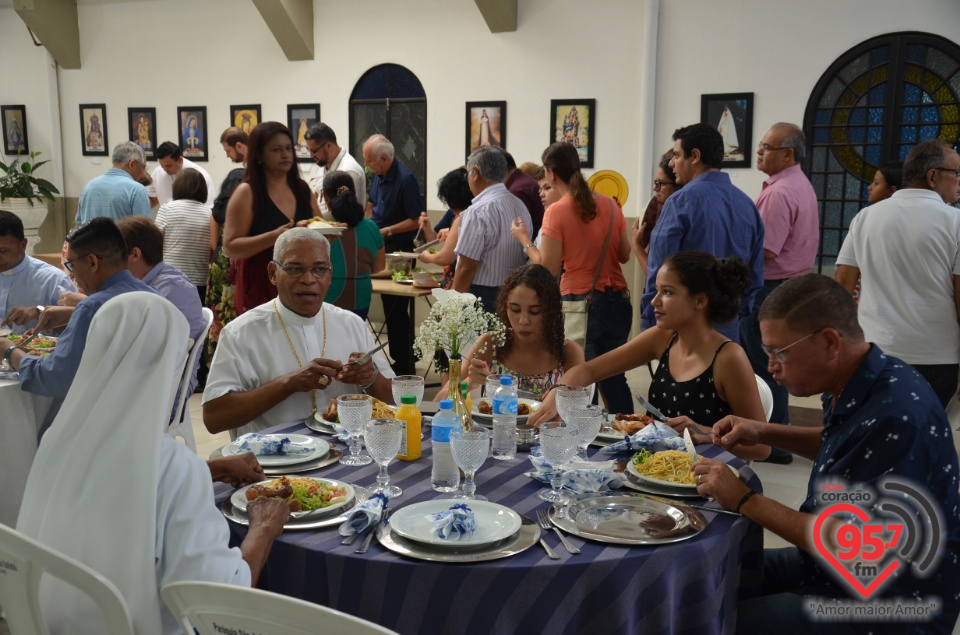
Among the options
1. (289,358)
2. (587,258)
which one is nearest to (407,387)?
(289,358)

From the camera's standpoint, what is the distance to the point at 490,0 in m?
7.98

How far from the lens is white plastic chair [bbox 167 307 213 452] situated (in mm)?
3883

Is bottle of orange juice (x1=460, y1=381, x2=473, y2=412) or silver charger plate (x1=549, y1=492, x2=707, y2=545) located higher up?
bottle of orange juice (x1=460, y1=381, x2=473, y2=412)

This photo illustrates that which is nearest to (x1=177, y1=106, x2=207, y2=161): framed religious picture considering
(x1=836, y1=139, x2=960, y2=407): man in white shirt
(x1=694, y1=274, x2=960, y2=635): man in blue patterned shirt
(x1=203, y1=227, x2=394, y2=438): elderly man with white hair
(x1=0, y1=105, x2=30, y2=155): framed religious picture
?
(x1=0, y1=105, x2=30, y2=155): framed religious picture

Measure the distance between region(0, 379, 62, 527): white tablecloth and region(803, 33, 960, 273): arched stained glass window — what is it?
6242mm

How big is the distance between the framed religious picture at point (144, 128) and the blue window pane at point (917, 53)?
8.30 metres

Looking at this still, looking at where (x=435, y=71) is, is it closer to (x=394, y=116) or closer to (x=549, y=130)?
(x=394, y=116)

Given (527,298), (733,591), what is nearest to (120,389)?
(733,591)

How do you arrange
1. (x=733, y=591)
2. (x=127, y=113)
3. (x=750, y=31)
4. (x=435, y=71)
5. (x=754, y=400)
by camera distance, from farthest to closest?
1. (x=127, y=113)
2. (x=435, y=71)
3. (x=750, y=31)
4. (x=754, y=400)
5. (x=733, y=591)

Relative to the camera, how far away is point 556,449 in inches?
85.0

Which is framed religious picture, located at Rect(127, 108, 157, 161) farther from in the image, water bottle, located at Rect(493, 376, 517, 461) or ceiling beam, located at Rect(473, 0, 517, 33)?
water bottle, located at Rect(493, 376, 517, 461)

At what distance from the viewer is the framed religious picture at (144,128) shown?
34.3ft

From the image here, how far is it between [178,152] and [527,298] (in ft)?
18.8

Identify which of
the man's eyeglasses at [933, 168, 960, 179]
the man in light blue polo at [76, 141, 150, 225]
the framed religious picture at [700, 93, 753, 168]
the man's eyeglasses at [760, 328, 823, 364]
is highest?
the framed religious picture at [700, 93, 753, 168]
